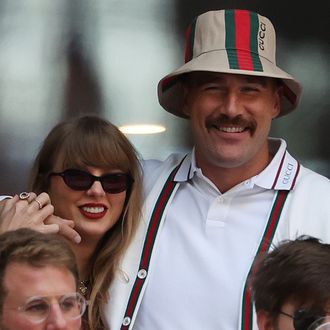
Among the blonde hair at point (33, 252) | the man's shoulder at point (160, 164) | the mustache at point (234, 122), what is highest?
the mustache at point (234, 122)

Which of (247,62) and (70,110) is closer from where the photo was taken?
(247,62)

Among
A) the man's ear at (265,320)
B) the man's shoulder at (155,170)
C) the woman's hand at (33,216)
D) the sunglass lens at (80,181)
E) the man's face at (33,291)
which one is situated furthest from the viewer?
the man's shoulder at (155,170)

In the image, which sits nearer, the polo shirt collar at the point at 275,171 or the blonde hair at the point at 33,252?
the blonde hair at the point at 33,252

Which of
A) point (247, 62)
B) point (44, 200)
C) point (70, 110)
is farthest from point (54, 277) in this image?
point (70, 110)

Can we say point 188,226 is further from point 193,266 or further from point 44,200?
point 44,200

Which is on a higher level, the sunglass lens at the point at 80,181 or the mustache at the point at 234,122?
the mustache at the point at 234,122

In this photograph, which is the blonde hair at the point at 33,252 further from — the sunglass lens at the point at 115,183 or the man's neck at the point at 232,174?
the man's neck at the point at 232,174

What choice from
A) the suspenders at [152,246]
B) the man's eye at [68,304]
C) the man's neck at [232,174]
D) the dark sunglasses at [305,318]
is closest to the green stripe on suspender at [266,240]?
the suspenders at [152,246]

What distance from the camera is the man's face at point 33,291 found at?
1626 mm

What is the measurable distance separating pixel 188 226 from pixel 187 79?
511mm

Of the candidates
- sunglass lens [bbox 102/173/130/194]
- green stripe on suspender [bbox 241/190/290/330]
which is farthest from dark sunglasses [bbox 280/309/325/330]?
sunglass lens [bbox 102/173/130/194]

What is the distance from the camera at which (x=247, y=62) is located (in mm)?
2621

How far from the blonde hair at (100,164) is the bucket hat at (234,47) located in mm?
306

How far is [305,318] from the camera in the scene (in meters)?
1.68
